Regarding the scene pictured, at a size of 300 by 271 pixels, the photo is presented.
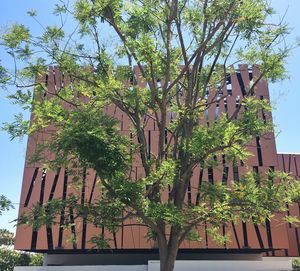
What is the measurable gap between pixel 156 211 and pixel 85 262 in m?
20.5

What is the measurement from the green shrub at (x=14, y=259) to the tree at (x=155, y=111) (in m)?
29.3

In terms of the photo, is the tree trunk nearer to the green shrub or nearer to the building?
the building

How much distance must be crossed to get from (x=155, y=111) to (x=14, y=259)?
31.7 metres

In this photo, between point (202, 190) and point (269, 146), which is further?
point (269, 146)

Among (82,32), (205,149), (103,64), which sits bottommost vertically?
(205,149)

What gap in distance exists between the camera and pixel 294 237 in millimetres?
29422

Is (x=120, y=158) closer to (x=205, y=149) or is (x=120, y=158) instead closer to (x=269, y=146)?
(x=205, y=149)

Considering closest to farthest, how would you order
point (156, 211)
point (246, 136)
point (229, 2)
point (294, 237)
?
point (156, 211), point (246, 136), point (229, 2), point (294, 237)

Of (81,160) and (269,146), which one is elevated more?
(269,146)

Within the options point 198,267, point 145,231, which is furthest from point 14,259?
point 198,267

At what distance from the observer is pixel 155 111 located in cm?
1025

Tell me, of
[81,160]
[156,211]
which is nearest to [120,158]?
[81,160]

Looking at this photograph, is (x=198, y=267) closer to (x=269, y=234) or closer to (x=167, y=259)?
(x=269, y=234)

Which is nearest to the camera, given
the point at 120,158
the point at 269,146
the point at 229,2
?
the point at 120,158
